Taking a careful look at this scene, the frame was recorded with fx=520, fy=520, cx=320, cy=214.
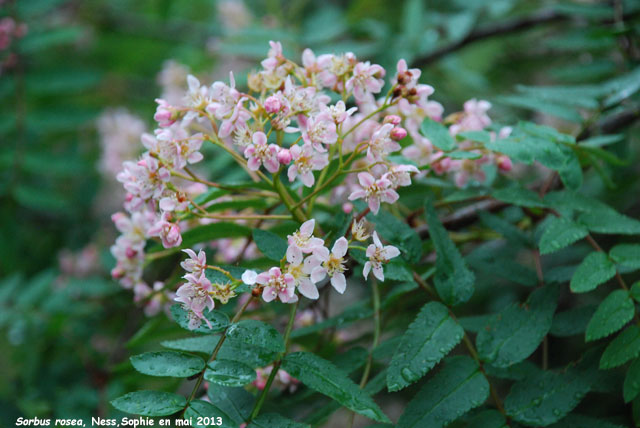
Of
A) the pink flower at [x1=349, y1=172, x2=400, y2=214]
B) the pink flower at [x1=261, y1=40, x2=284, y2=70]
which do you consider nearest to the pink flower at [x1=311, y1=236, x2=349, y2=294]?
the pink flower at [x1=349, y1=172, x2=400, y2=214]

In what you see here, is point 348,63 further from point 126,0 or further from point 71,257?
point 126,0

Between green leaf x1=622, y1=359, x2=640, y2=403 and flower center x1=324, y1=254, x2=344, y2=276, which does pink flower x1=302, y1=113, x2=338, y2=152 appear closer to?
flower center x1=324, y1=254, x2=344, y2=276

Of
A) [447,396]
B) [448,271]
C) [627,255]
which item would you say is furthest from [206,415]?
[627,255]

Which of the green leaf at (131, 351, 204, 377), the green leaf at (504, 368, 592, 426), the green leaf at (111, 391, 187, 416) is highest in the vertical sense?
the green leaf at (131, 351, 204, 377)

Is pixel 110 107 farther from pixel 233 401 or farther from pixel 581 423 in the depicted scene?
pixel 581 423

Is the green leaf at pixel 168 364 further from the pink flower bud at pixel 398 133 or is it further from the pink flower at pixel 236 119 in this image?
the pink flower bud at pixel 398 133

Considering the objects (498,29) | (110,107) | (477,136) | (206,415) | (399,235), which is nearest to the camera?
(206,415)
